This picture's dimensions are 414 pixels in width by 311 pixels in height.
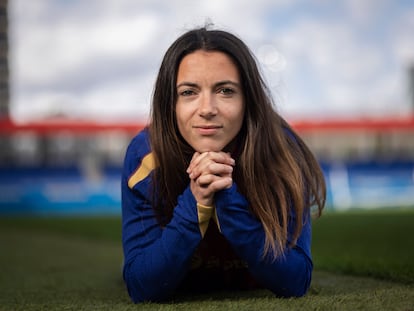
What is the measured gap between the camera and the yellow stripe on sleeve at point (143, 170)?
2.01 meters

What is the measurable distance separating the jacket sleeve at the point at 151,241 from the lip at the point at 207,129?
6.8 inches

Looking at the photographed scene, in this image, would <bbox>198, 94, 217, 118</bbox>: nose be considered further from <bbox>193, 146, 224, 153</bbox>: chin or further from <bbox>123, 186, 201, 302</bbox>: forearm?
<bbox>123, 186, 201, 302</bbox>: forearm

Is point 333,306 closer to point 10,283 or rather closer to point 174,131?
point 174,131

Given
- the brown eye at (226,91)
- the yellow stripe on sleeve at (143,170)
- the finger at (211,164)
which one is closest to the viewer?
the finger at (211,164)

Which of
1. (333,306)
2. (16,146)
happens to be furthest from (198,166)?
(16,146)

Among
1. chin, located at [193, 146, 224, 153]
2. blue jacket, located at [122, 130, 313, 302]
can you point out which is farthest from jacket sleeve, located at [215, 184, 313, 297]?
chin, located at [193, 146, 224, 153]

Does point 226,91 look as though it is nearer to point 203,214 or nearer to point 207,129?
point 207,129

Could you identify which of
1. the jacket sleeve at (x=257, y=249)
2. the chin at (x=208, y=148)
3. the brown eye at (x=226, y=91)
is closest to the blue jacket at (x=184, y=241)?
the jacket sleeve at (x=257, y=249)

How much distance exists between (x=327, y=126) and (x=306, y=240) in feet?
66.9

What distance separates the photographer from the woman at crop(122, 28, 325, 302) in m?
1.79

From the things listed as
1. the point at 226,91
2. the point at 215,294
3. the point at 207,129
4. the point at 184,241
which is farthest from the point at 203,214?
the point at 215,294

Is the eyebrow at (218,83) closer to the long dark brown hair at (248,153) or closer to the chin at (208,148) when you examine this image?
the long dark brown hair at (248,153)

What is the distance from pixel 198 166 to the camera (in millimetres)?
1741

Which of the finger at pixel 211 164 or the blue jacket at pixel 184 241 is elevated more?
the finger at pixel 211 164
